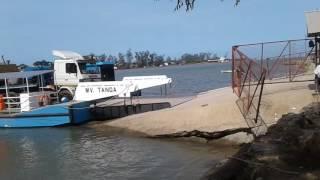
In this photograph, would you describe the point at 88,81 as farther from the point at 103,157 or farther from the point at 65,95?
the point at 103,157

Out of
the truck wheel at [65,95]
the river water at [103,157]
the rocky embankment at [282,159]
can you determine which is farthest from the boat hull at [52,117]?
the rocky embankment at [282,159]

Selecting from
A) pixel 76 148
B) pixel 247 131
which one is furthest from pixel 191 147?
pixel 76 148

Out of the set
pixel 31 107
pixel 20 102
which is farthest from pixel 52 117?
pixel 20 102

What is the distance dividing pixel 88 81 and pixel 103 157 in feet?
45.2

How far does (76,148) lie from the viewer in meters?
23.4

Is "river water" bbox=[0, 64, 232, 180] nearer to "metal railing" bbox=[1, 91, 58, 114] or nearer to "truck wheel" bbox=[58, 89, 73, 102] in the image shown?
"metal railing" bbox=[1, 91, 58, 114]

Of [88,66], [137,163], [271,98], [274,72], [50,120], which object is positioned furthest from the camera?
[88,66]

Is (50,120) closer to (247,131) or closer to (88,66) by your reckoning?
(88,66)

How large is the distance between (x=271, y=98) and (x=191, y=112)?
3.52 metres

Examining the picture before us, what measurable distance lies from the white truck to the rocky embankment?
17036 millimetres

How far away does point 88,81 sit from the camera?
1334 inches

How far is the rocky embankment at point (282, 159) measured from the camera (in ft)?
33.4

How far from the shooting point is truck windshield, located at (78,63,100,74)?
115 feet

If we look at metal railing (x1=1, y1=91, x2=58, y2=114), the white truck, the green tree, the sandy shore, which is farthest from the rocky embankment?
the green tree
